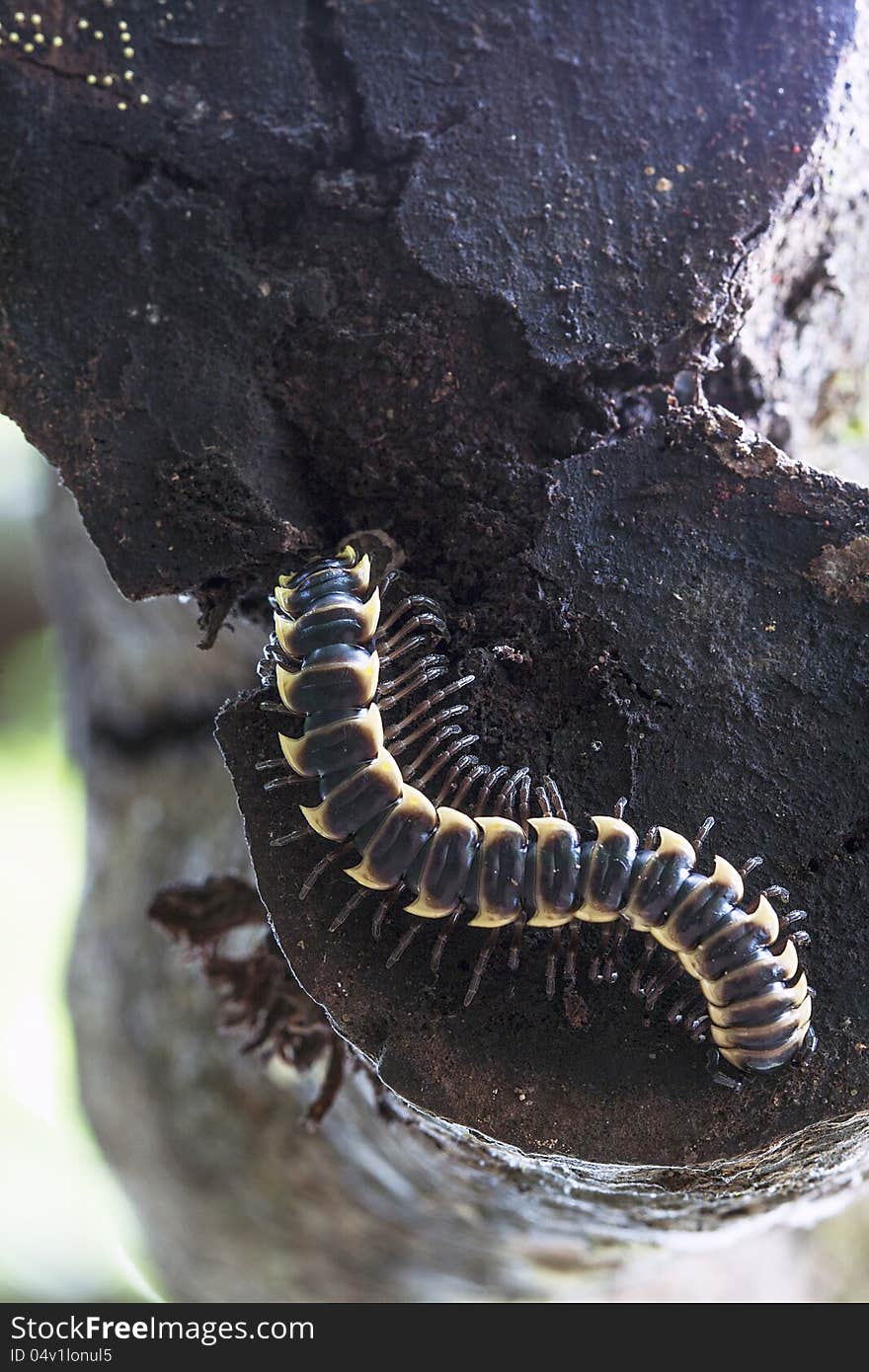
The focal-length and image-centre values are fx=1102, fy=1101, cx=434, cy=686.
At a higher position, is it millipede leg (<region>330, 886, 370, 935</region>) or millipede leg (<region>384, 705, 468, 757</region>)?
millipede leg (<region>384, 705, 468, 757</region>)

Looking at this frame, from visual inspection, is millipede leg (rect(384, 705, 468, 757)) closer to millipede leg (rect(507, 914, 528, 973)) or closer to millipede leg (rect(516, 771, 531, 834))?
millipede leg (rect(516, 771, 531, 834))

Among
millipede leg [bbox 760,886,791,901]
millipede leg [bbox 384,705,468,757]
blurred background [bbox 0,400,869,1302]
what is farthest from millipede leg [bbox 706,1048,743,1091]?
blurred background [bbox 0,400,869,1302]

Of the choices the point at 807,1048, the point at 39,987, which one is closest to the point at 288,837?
the point at 807,1048

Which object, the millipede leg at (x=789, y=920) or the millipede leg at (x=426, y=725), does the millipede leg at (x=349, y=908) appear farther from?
the millipede leg at (x=789, y=920)

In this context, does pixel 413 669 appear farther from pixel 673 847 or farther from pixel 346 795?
pixel 673 847
